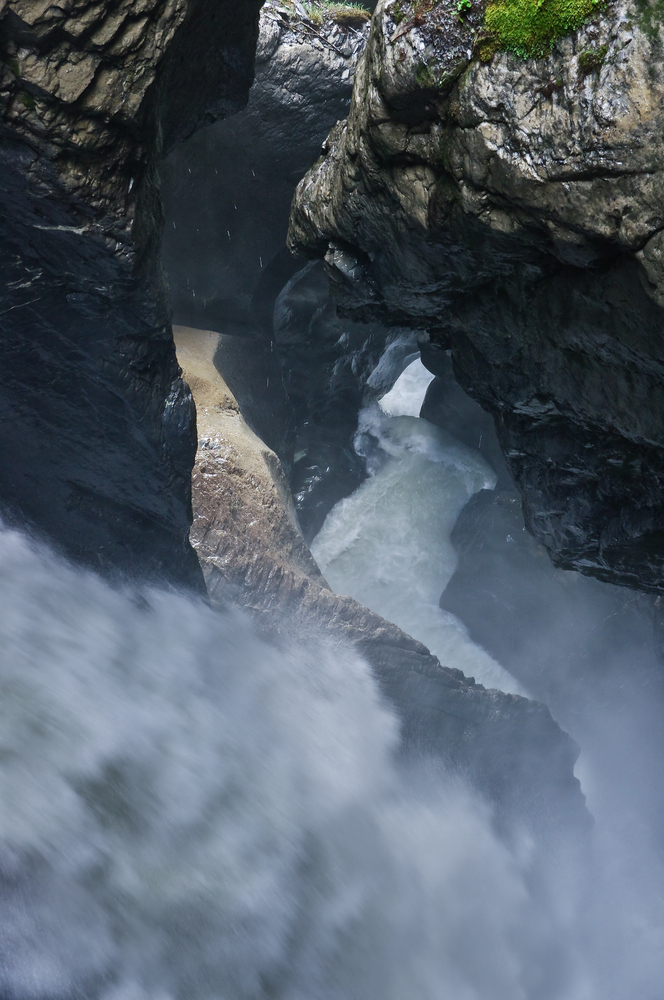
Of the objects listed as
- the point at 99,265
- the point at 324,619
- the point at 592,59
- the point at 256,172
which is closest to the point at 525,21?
the point at 592,59

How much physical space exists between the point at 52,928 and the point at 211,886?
1.71 meters

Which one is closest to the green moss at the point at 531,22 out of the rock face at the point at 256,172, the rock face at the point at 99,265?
the rock face at the point at 99,265

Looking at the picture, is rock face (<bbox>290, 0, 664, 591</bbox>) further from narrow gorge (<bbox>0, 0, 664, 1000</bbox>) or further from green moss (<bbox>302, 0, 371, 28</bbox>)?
green moss (<bbox>302, 0, 371, 28</bbox>)

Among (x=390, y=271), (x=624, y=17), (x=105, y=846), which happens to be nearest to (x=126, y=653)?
(x=105, y=846)

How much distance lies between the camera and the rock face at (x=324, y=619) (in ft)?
30.2

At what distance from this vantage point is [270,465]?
10125 millimetres

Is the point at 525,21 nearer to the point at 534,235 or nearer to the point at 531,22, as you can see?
the point at 531,22

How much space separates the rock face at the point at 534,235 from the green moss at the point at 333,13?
170 inches

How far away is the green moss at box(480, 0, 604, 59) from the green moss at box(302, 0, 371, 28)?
6165 mm

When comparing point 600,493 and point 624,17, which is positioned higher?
point 624,17

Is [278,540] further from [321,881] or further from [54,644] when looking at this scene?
[321,881]

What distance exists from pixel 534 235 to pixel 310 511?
10124 mm

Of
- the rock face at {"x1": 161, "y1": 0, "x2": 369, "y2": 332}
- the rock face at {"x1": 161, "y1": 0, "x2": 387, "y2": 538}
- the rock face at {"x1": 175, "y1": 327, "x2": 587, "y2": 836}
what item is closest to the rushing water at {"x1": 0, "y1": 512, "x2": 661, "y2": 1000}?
the rock face at {"x1": 175, "y1": 327, "x2": 587, "y2": 836}

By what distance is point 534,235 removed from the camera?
428 centimetres
